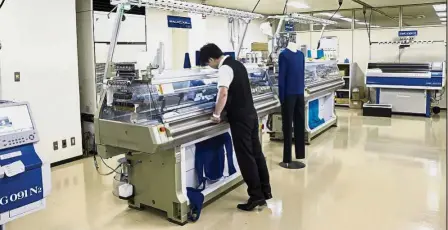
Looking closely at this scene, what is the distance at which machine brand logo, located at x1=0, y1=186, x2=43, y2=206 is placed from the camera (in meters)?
2.40

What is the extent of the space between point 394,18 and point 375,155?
7411 mm

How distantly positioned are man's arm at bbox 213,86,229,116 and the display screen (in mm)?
1455

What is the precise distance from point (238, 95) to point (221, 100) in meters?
0.16

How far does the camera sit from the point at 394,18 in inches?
452

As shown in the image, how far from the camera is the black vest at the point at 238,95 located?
3.45 m

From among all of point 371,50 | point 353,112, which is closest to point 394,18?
point 371,50

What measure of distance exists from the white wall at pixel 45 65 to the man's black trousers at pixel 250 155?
8.62 ft

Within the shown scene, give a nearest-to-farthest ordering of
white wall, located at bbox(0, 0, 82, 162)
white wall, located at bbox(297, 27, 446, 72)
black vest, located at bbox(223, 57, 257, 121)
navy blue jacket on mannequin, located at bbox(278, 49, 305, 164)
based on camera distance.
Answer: black vest, located at bbox(223, 57, 257, 121) < white wall, located at bbox(0, 0, 82, 162) < navy blue jacket on mannequin, located at bbox(278, 49, 305, 164) < white wall, located at bbox(297, 27, 446, 72)

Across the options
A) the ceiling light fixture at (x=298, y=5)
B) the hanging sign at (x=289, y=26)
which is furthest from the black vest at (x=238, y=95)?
the ceiling light fixture at (x=298, y=5)

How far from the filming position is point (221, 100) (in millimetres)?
3414

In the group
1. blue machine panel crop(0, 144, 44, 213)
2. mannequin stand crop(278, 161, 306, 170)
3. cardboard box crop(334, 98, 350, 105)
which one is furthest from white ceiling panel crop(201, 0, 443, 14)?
blue machine panel crop(0, 144, 44, 213)

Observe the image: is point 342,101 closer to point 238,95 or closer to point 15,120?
point 238,95

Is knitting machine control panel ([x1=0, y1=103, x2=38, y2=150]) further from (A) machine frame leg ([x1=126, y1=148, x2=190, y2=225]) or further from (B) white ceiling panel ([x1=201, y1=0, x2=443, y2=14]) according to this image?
(B) white ceiling panel ([x1=201, y1=0, x2=443, y2=14])

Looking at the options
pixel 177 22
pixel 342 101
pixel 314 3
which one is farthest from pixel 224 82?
pixel 342 101
